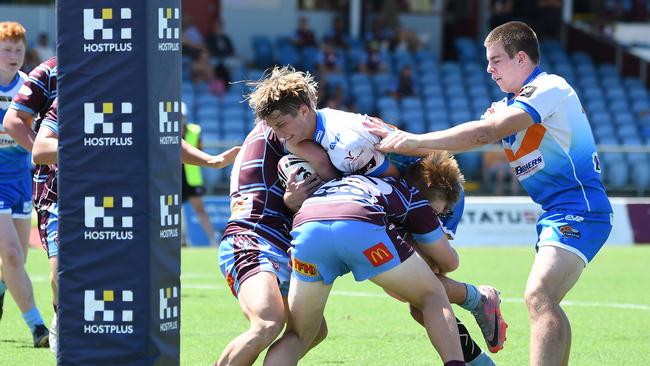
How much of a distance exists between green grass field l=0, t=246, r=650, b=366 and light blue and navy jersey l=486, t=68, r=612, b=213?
175 cm

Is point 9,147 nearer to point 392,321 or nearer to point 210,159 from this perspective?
point 210,159

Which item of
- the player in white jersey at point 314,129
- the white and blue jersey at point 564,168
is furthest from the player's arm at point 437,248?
the white and blue jersey at point 564,168

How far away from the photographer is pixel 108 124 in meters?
5.30

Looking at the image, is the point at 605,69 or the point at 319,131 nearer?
the point at 319,131

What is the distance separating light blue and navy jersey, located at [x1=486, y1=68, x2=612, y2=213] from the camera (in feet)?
20.0

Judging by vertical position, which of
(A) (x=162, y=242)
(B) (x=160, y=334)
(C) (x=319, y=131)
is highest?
(C) (x=319, y=131)

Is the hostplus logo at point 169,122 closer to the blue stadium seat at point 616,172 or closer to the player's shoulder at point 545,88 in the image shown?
the player's shoulder at point 545,88

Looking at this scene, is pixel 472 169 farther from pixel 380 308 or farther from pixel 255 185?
pixel 255 185

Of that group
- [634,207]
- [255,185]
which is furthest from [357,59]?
[255,185]

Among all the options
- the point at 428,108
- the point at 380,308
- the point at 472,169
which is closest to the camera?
the point at 380,308

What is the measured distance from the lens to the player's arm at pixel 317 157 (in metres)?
5.94

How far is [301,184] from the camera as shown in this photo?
235 inches

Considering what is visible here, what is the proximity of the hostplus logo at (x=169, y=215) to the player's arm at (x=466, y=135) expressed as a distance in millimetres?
1138

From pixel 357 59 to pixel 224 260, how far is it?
18.5 m
